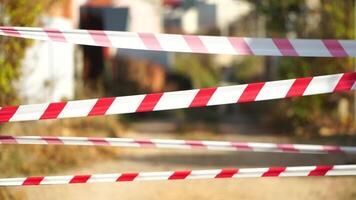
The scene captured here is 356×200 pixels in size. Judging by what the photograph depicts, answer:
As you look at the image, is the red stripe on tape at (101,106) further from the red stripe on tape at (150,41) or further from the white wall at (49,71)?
the white wall at (49,71)

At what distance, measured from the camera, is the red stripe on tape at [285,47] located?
4891mm

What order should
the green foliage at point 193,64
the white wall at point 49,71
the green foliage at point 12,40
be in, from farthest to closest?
the green foliage at point 193,64 < the white wall at point 49,71 < the green foliage at point 12,40

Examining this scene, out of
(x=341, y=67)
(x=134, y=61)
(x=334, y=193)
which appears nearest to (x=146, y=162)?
(x=334, y=193)

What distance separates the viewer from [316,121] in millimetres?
14305

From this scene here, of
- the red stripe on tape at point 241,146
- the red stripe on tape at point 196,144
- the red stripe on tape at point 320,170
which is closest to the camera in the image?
the red stripe on tape at point 320,170

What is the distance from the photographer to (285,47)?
16.1 ft

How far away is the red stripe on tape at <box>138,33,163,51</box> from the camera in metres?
4.83

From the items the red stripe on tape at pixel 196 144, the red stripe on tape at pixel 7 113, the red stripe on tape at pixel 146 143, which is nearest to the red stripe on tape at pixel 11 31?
the red stripe on tape at pixel 7 113

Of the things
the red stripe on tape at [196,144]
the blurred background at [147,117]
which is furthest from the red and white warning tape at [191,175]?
the blurred background at [147,117]

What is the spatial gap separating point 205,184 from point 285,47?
376 centimetres

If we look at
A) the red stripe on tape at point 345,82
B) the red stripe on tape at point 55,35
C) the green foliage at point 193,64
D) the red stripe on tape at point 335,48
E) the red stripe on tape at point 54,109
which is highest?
the red stripe on tape at point 55,35

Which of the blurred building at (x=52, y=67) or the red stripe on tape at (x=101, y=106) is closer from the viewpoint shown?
the red stripe on tape at (x=101, y=106)

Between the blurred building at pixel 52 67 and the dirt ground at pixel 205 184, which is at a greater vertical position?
the blurred building at pixel 52 67

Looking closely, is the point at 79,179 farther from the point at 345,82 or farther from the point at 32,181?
the point at 345,82
